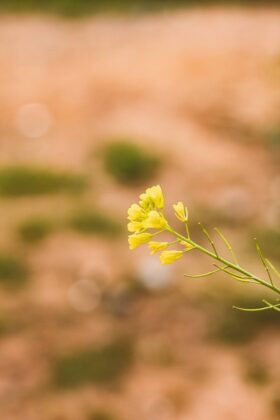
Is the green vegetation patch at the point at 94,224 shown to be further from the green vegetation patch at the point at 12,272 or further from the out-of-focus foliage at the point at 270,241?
the out-of-focus foliage at the point at 270,241

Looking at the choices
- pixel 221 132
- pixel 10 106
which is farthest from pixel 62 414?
pixel 10 106

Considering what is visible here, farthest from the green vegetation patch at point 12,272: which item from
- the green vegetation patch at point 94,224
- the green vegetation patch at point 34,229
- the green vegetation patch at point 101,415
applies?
the green vegetation patch at point 101,415

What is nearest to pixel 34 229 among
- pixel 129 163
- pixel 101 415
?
pixel 129 163

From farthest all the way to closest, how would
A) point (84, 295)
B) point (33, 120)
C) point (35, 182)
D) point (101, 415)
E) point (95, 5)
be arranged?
point (95, 5), point (33, 120), point (35, 182), point (84, 295), point (101, 415)

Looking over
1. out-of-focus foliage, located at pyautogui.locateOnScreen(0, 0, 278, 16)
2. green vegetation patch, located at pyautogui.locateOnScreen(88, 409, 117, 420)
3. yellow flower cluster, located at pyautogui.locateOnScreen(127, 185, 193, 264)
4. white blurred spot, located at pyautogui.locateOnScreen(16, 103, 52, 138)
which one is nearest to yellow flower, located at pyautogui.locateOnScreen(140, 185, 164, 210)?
yellow flower cluster, located at pyautogui.locateOnScreen(127, 185, 193, 264)

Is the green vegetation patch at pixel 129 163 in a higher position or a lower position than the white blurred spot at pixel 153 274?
higher

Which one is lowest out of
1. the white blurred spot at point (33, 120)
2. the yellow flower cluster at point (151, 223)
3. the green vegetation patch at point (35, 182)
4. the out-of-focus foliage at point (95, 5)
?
the green vegetation patch at point (35, 182)

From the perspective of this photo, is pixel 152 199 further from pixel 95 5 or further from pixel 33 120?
pixel 95 5

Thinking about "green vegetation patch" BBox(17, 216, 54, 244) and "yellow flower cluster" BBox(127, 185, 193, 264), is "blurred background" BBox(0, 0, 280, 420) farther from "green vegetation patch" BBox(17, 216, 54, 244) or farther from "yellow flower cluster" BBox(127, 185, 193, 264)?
"yellow flower cluster" BBox(127, 185, 193, 264)
